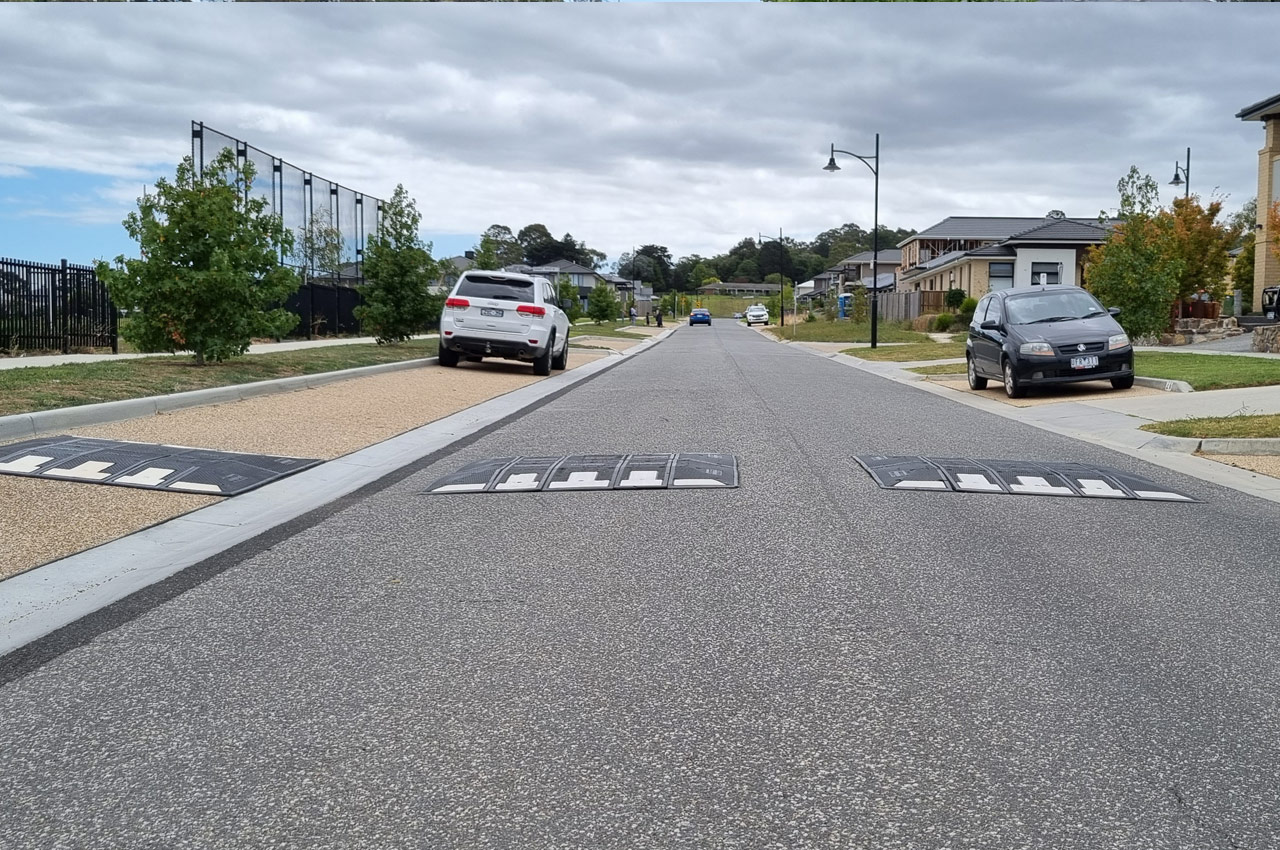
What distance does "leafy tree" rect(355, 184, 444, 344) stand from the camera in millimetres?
26750

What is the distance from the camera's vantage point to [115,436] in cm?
1022

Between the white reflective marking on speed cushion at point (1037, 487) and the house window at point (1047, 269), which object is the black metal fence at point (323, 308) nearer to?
the white reflective marking on speed cushion at point (1037, 487)

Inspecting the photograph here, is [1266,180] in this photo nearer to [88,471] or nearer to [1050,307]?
[1050,307]

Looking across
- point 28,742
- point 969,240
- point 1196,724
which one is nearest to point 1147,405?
point 1196,724

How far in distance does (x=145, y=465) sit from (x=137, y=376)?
5.72 m

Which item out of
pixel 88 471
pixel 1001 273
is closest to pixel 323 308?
pixel 88 471

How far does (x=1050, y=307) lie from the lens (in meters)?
17.6

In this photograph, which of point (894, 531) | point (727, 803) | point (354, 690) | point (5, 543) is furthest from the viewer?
point (894, 531)

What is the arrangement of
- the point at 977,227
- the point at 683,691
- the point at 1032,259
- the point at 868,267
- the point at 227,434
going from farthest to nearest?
the point at 868,267
the point at 977,227
the point at 1032,259
the point at 227,434
the point at 683,691


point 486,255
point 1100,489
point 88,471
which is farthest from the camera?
point 486,255

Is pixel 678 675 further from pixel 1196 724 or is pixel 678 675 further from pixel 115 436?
pixel 115 436

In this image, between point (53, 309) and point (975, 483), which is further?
point (53, 309)

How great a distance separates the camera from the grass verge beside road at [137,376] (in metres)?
11.3

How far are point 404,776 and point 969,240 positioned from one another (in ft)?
270
